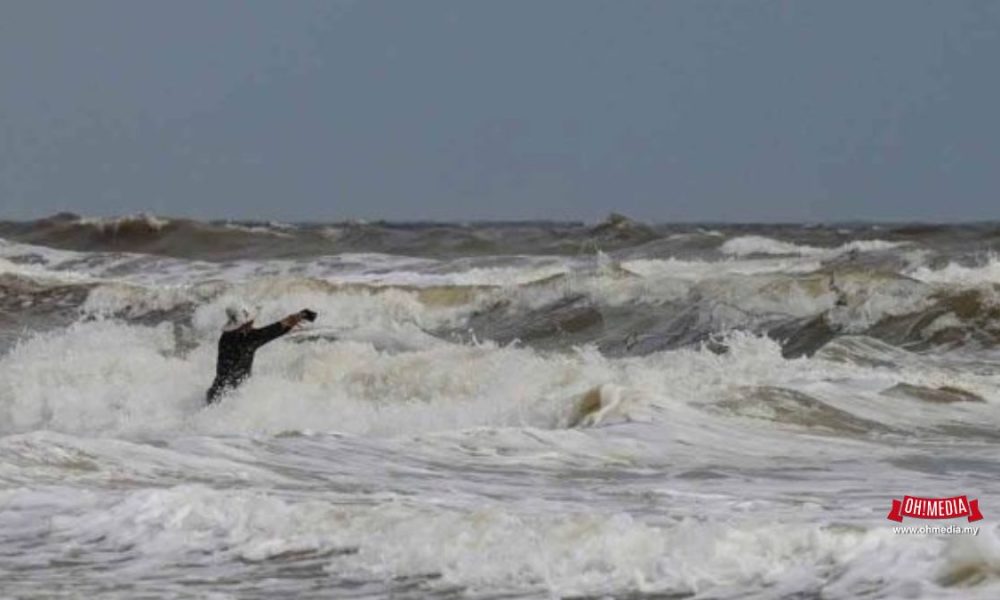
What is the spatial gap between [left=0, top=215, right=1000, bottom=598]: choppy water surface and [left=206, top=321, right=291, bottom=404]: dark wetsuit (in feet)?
0.79

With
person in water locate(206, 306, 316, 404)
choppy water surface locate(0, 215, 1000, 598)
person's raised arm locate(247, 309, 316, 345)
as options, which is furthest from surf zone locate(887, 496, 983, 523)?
person in water locate(206, 306, 316, 404)

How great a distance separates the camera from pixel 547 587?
22.3 ft

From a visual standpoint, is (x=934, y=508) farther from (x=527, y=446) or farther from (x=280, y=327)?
(x=280, y=327)

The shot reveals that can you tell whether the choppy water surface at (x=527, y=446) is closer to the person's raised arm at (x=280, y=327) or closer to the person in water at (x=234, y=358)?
the person in water at (x=234, y=358)

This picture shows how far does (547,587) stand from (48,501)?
3078 millimetres

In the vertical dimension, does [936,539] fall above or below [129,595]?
above

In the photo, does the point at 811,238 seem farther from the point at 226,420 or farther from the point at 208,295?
the point at 226,420

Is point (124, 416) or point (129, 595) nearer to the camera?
point (129, 595)

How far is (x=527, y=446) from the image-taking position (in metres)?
11.2

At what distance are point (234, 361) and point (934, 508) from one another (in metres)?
7.36

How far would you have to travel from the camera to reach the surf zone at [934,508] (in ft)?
26.2

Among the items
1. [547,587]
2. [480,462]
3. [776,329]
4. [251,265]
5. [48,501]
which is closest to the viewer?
[547,587]

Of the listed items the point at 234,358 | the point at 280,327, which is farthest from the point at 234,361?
the point at 280,327

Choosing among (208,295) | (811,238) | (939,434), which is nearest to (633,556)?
(939,434)
